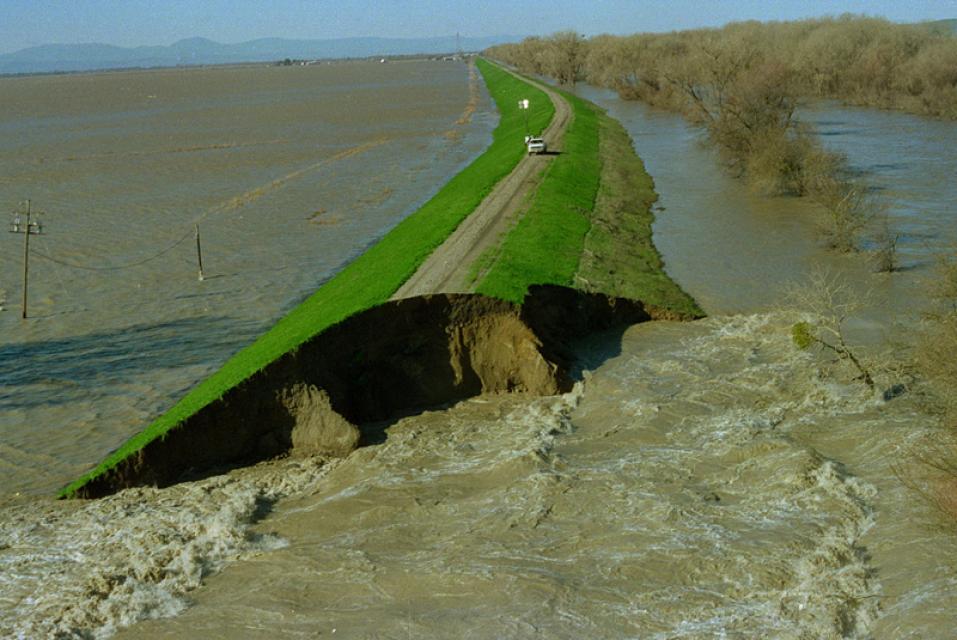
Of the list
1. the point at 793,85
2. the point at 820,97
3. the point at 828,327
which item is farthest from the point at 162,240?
the point at 820,97

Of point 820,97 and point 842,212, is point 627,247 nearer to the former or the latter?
point 842,212

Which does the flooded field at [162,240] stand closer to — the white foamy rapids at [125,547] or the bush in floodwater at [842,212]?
the white foamy rapids at [125,547]

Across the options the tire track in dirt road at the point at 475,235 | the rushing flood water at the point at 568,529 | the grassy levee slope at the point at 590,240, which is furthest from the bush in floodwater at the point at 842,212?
the tire track in dirt road at the point at 475,235

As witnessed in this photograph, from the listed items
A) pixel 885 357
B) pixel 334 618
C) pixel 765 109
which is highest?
pixel 765 109

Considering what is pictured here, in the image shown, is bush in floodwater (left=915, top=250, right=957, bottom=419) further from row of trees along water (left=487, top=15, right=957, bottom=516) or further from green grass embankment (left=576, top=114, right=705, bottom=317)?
green grass embankment (left=576, top=114, right=705, bottom=317)

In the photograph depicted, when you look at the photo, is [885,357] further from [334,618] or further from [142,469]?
[142,469]

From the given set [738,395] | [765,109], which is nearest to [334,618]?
[738,395]
